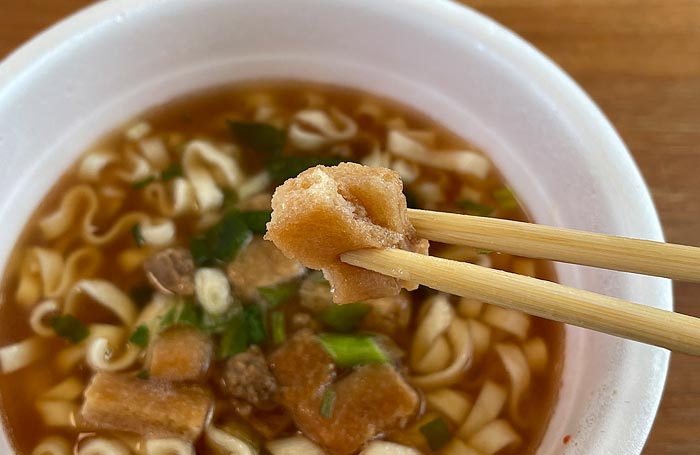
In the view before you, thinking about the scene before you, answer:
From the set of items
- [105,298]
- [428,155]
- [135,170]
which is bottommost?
[105,298]

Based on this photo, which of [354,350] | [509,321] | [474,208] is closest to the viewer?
[354,350]

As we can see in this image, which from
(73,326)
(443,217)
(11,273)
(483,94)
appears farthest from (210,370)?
(483,94)

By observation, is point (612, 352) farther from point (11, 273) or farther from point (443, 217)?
point (11, 273)

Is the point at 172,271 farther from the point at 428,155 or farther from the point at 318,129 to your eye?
the point at 428,155

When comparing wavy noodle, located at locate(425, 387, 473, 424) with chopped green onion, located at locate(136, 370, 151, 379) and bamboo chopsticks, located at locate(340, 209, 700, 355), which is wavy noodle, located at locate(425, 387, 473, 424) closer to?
bamboo chopsticks, located at locate(340, 209, 700, 355)

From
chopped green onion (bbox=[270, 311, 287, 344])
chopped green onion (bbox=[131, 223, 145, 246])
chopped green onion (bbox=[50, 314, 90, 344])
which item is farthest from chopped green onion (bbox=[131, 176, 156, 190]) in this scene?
chopped green onion (bbox=[270, 311, 287, 344])

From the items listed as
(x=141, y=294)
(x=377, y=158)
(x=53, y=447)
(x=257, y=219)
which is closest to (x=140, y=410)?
(x=53, y=447)
